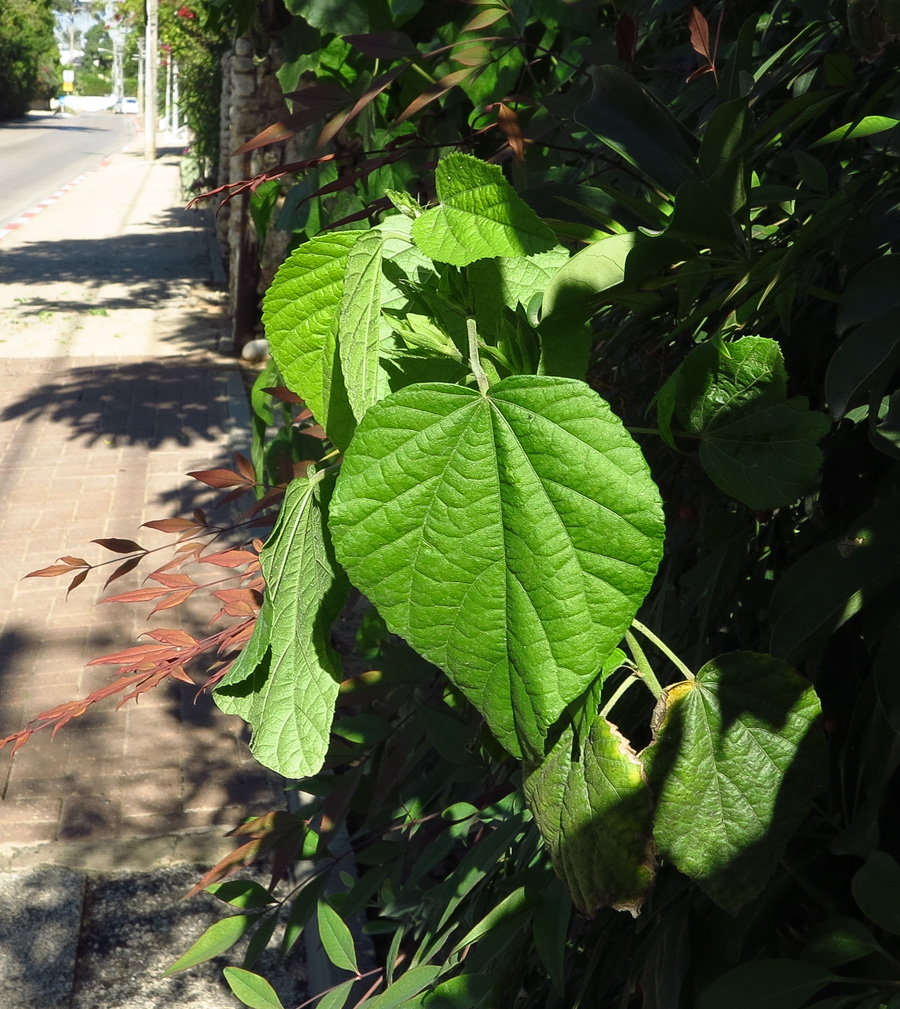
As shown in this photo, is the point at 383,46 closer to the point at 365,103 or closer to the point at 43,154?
the point at 365,103

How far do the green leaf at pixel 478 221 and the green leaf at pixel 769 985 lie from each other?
59 cm

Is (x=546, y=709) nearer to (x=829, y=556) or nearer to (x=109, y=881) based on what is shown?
(x=829, y=556)

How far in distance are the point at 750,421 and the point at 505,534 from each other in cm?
22

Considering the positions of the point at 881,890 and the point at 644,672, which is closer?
the point at 644,672

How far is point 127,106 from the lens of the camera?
257 feet

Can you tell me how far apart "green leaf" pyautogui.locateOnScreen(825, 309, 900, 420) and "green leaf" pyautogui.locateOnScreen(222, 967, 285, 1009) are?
105 centimetres

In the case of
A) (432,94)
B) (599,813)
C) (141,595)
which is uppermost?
(432,94)

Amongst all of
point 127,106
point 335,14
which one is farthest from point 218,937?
point 127,106

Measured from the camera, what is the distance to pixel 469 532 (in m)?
0.50

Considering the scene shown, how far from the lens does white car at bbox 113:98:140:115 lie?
7200cm

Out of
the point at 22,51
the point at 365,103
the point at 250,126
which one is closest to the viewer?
the point at 365,103

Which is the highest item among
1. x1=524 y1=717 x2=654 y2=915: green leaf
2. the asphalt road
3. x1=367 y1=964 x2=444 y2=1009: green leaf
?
x1=524 y1=717 x2=654 y2=915: green leaf

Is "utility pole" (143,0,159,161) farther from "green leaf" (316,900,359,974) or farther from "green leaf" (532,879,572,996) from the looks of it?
"green leaf" (532,879,572,996)

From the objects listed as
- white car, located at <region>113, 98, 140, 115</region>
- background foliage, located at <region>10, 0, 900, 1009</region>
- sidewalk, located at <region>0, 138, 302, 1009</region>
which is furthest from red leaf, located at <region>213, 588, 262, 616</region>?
white car, located at <region>113, 98, 140, 115</region>
